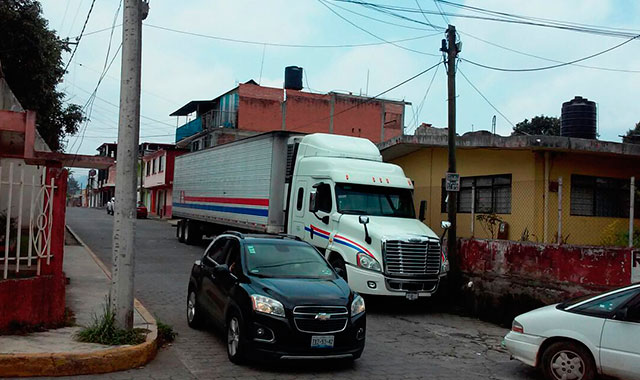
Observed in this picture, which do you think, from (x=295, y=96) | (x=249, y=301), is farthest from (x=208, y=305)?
(x=295, y=96)

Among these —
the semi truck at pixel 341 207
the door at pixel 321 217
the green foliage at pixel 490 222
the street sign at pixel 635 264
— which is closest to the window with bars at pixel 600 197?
the green foliage at pixel 490 222

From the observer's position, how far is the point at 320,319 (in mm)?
7039

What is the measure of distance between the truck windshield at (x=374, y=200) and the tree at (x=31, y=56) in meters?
11.9

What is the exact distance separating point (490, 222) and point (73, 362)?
12.3 meters

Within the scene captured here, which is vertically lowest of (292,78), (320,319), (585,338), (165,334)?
(165,334)

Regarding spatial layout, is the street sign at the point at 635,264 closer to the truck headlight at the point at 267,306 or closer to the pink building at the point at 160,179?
the truck headlight at the point at 267,306

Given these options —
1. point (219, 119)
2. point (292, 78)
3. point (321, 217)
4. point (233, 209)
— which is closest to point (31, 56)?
point (233, 209)

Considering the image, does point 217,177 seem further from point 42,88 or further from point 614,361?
point 614,361

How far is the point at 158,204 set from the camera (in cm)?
5684

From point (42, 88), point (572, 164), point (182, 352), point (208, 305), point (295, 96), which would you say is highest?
point (295, 96)

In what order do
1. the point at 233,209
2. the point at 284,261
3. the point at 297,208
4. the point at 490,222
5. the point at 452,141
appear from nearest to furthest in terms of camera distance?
the point at 284,261
the point at 452,141
the point at 297,208
the point at 490,222
the point at 233,209

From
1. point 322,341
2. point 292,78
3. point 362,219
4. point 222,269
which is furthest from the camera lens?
point 292,78

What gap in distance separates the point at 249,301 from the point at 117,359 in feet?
5.49

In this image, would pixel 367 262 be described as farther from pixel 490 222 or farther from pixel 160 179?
pixel 160 179
